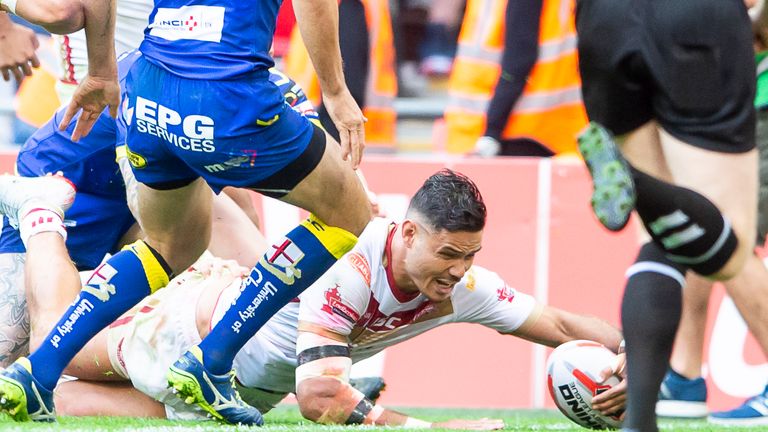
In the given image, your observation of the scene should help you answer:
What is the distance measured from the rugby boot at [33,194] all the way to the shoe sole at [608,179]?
101 inches

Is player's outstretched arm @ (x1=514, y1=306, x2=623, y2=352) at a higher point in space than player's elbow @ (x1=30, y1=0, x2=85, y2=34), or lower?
lower

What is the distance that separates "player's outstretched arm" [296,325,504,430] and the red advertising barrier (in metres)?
2.27

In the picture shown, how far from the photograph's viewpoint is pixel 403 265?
15.4 feet

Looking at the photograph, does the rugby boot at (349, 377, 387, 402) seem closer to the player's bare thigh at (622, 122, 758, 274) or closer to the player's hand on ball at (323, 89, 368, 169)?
the player's hand on ball at (323, 89, 368, 169)

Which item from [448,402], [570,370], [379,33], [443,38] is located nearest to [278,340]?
[570,370]

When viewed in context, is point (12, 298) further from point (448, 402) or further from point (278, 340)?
point (448, 402)

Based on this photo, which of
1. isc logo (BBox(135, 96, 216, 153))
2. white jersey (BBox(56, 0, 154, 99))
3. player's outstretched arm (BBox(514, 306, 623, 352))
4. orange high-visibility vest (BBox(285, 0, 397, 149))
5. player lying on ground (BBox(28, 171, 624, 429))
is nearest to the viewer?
isc logo (BBox(135, 96, 216, 153))

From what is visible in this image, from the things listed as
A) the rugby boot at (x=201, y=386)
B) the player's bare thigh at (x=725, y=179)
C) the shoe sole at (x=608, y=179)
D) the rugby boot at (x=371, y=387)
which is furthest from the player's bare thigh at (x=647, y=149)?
the rugby boot at (x=371, y=387)

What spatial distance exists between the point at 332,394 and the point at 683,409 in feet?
4.62

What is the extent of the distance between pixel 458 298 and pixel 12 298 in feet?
5.84

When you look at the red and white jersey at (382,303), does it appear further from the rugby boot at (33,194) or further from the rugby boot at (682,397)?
the rugby boot at (33,194)

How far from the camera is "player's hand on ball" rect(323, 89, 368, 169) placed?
162 inches

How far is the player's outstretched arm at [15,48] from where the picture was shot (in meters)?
5.28

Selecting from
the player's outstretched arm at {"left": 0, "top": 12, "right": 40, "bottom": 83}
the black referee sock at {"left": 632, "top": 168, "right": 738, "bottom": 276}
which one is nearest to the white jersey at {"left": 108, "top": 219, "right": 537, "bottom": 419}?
the player's outstretched arm at {"left": 0, "top": 12, "right": 40, "bottom": 83}
